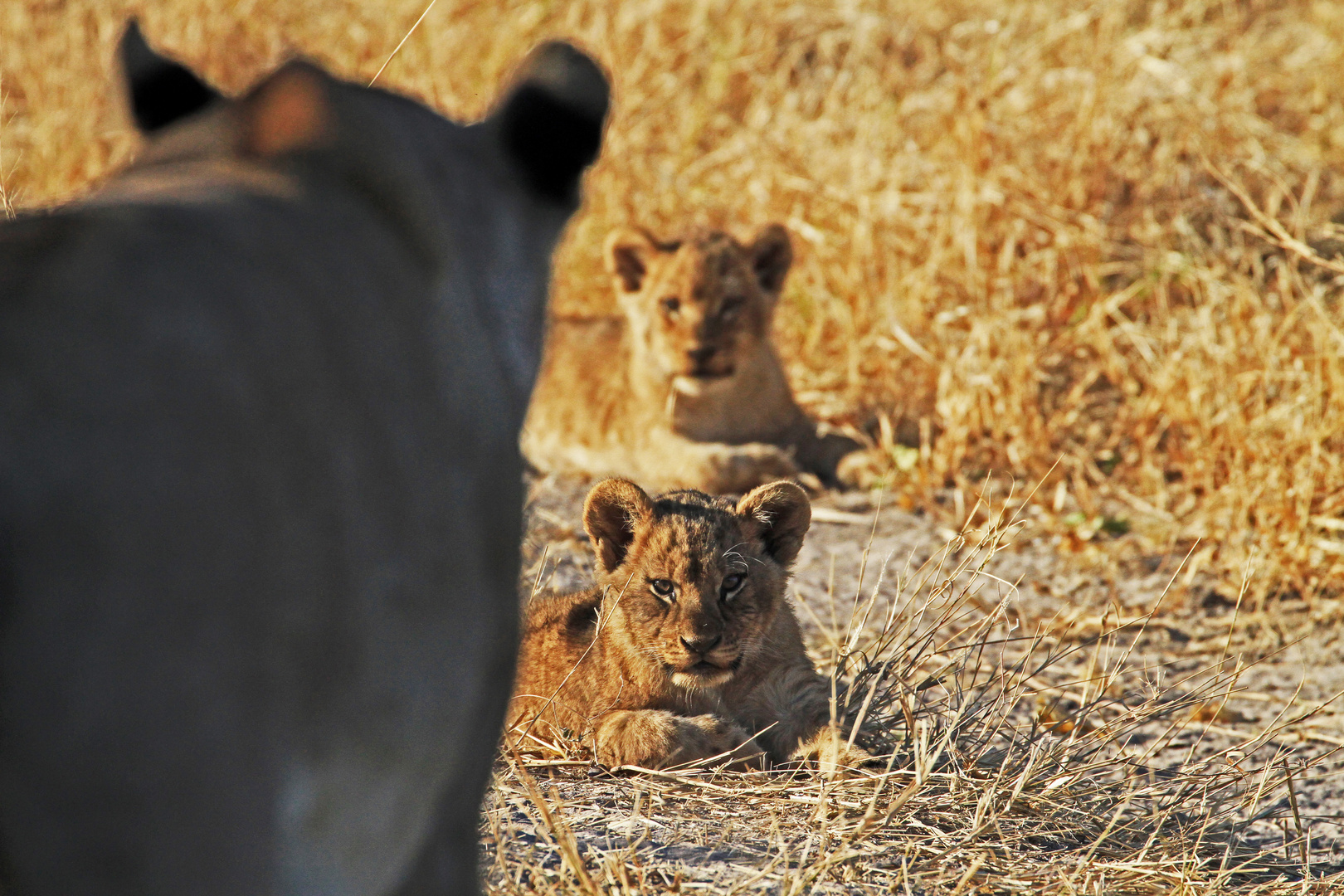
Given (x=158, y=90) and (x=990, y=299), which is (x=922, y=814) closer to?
(x=158, y=90)

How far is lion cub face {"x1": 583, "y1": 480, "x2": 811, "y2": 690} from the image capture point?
3.57 meters

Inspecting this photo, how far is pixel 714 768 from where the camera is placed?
3.41m

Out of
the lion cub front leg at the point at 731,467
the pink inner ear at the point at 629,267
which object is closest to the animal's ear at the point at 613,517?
the lion cub front leg at the point at 731,467

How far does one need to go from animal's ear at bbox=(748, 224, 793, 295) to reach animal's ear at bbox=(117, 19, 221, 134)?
500 centimetres

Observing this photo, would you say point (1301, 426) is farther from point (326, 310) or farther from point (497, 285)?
point (326, 310)

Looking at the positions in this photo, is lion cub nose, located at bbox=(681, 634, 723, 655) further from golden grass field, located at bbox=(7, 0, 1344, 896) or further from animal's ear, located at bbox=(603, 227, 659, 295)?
animal's ear, located at bbox=(603, 227, 659, 295)

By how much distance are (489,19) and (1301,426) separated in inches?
229

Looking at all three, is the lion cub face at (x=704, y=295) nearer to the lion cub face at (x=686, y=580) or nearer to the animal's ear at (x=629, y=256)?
the animal's ear at (x=629, y=256)

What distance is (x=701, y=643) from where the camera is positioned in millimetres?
3529

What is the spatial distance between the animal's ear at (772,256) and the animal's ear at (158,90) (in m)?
5.00

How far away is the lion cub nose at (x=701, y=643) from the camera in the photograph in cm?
352

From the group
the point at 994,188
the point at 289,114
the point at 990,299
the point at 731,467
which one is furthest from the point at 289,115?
the point at 994,188

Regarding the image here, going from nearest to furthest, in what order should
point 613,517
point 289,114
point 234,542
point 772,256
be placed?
point 234,542
point 289,114
point 613,517
point 772,256

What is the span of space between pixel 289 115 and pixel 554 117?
1.21 ft
